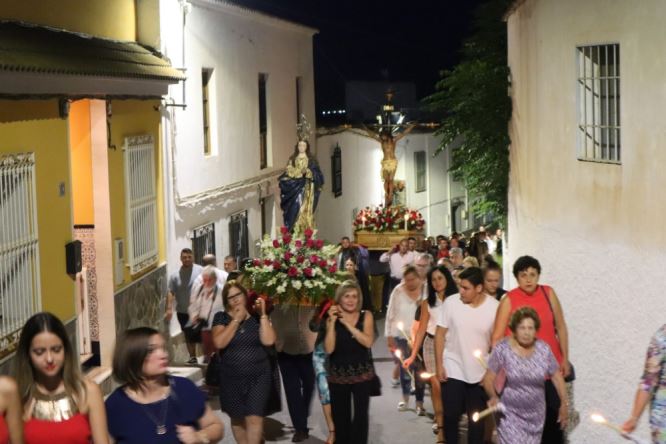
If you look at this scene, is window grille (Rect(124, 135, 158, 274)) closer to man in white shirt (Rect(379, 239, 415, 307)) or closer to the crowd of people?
the crowd of people

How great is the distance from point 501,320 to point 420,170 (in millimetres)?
30725

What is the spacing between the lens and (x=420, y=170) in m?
40.8

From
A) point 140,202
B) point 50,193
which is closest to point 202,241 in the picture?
point 140,202

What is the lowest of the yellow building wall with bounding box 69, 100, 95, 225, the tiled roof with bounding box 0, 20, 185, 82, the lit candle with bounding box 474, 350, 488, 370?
the lit candle with bounding box 474, 350, 488, 370

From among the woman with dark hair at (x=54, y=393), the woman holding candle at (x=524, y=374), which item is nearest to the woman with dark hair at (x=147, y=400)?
the woman with dark hair at (x=54, y=393)

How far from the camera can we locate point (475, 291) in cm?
1052

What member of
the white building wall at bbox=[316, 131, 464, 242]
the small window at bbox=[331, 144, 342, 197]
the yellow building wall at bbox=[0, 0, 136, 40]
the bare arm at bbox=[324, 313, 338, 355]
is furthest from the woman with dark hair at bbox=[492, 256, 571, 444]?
the small window at bbox=[331, 144, 342, 197]

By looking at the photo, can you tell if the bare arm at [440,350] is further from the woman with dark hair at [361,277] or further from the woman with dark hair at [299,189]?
the woman with dark hair at [299,189]

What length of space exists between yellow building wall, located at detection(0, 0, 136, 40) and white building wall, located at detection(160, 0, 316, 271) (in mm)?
1624

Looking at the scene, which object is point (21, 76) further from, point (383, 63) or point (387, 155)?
point (383, 63)

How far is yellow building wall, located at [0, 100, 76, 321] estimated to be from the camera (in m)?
11.5

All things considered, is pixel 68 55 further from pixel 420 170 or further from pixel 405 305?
pixel 420 170

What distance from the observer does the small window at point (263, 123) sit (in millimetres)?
25902

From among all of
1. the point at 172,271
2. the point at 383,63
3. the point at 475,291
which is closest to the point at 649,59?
the point at 475,291
